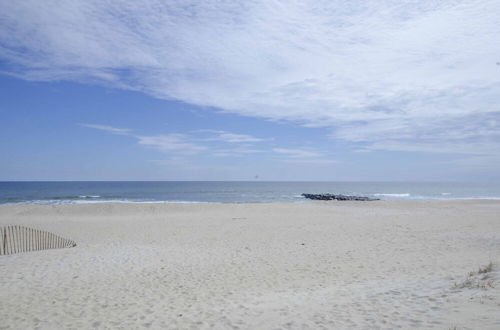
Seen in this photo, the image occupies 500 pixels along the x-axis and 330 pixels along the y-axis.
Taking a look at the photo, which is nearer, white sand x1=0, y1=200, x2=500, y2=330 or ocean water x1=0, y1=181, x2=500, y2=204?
white sand x1=0, y1=200, x2=500, y2=330

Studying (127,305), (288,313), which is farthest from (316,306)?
(127,305)

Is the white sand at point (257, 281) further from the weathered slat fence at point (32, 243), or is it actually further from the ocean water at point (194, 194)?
the ocean water at point (194, 194)

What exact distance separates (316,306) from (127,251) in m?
8.02

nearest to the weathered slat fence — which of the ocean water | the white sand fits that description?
the white sand

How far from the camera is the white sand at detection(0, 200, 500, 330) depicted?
19.1 ft

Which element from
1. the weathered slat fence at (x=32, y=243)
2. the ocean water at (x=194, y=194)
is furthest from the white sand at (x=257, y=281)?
the ocean water at (x=194, y=194)

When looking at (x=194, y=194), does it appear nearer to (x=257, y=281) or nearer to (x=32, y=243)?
(x=32, y=243)

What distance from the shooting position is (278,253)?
12.1 m

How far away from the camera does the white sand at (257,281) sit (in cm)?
581

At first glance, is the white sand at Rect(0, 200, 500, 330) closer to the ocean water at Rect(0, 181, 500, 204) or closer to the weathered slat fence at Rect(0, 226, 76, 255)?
the weathered slat fence at Rect(0, 226, 76, 255)

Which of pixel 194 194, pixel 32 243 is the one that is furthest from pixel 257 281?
pixel 194 194

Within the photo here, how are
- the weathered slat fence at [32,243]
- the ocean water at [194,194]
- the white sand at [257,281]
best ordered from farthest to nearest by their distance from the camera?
the ocean water at [194,194]
the weathered slat fence at [32,243]
the white sand at [257,281]

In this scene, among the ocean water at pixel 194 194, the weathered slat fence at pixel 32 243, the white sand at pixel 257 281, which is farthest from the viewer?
the ocean water at pixel 194 194

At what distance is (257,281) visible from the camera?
8609 millimetres
